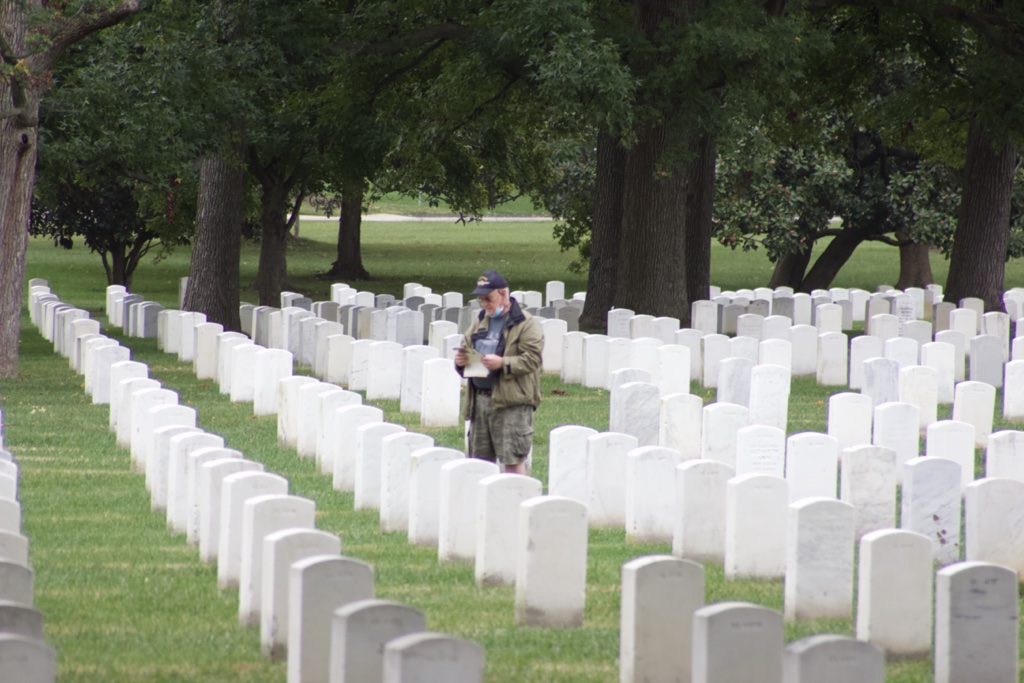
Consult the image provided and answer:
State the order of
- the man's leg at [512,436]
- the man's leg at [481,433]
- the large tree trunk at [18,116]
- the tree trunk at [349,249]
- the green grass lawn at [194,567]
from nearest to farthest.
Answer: the green grass lawn at [194,567] < the man's leg at [512,436] < the man's leg at [481,433] < the large tree trunk at [18,116] < the tree trunk at [349,249]

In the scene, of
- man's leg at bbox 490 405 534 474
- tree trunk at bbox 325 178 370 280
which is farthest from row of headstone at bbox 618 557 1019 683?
tree trunk at bbox 325 178 370 280

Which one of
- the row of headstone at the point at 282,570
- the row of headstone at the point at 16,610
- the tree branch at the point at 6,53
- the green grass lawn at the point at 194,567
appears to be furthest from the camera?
the tree branch at the point at 6,53

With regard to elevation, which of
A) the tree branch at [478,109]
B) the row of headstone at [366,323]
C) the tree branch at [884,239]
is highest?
the tree branch at [478,109]

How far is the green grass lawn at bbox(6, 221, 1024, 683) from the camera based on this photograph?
6.79 m

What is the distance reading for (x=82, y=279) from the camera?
132 feet

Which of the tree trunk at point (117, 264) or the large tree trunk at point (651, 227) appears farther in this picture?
the tree trunk at point (117, 264)

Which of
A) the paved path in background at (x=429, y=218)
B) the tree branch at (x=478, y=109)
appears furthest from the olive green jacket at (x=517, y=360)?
the paved path in background at (x=429, y=218)

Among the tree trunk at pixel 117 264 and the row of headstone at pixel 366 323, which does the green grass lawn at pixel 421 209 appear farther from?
the row of headstone at pixel 366 323

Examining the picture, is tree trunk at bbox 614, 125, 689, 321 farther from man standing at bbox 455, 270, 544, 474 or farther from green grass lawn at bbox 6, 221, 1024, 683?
man standing at bbox 455, 270, 544, 474

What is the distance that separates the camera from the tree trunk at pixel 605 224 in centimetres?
2442

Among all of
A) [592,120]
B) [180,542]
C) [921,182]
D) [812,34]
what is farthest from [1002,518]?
[921,182]

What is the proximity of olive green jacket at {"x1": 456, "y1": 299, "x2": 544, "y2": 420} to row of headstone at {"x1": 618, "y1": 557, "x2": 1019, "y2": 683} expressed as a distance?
3038mm

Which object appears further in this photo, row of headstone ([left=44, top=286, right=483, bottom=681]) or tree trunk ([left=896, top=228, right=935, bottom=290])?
tree trunk ([left=896, top=228, right=935, bottom=290])

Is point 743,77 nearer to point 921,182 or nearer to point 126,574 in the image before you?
point 126,574
